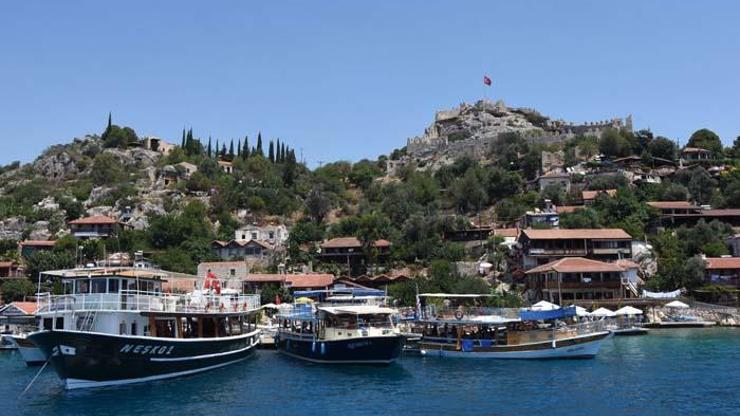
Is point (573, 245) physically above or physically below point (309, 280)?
above

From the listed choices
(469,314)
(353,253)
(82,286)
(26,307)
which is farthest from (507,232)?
(82,286)

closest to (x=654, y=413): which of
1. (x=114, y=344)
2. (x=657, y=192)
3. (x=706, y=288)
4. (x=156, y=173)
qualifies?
(x=114, y=344)

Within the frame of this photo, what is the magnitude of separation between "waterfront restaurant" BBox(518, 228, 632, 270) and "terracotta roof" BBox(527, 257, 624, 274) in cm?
477

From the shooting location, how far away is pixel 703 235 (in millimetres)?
75312

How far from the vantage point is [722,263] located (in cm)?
6769

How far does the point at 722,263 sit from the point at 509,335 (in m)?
36.4

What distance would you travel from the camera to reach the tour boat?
129 ft

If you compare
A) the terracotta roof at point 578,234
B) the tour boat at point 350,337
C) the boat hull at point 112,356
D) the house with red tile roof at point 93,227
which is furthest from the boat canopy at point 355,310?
the house with red tile roof at point 93,227

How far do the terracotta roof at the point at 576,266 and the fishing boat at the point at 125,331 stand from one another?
34.5 meters

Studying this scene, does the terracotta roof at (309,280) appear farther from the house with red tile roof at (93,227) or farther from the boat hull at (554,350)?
the house with red tile roof at (93,227)

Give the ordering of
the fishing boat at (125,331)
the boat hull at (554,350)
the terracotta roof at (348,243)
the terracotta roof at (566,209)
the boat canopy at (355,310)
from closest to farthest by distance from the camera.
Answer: the fishing boat at (125,331) < the boat canopy at (355,310) < the boat hull at (554,350) < the terracotta roof at (348,243) < the terracotta roof at (566,209)

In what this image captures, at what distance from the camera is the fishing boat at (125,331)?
103 feet

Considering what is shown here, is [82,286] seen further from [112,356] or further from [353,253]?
[353,253]

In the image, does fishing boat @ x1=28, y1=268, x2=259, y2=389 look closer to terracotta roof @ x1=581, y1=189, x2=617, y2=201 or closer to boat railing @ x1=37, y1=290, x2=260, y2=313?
boat railing @ x1=37, y1=290, x2=260, y2=313
